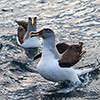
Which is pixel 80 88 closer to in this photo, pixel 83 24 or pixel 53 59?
pixel 53 59

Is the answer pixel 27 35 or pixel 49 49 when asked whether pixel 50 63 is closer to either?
pixel 49 49

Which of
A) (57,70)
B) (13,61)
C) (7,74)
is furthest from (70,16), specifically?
(57,70)

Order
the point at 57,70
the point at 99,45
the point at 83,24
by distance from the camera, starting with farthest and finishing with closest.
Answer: the point at 83,24
the point at 99,45
the point at 57,70

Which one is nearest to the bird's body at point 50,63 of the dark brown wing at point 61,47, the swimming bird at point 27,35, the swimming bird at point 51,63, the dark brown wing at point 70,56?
the swimming bird at point 51,63

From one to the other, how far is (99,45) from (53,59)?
3973mm

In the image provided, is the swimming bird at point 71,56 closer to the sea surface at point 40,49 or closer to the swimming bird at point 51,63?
the swimming bird at point 51,63

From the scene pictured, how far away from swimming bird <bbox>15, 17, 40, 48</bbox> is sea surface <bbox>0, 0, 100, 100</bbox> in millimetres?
227

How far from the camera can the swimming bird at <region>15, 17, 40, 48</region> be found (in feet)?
39.8

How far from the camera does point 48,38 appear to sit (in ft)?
27.7

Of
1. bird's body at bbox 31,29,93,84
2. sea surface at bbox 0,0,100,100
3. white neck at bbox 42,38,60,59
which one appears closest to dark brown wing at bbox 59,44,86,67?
bird's body at bbox 31,29,93,84

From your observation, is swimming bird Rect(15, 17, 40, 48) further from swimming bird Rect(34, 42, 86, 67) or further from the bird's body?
the bird's body

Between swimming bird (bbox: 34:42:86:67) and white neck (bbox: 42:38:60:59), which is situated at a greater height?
white neck (bbox: 42:38:60:59)

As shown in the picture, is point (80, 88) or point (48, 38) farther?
point (80, 88)

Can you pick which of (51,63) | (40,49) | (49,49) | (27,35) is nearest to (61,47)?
(49,49)
